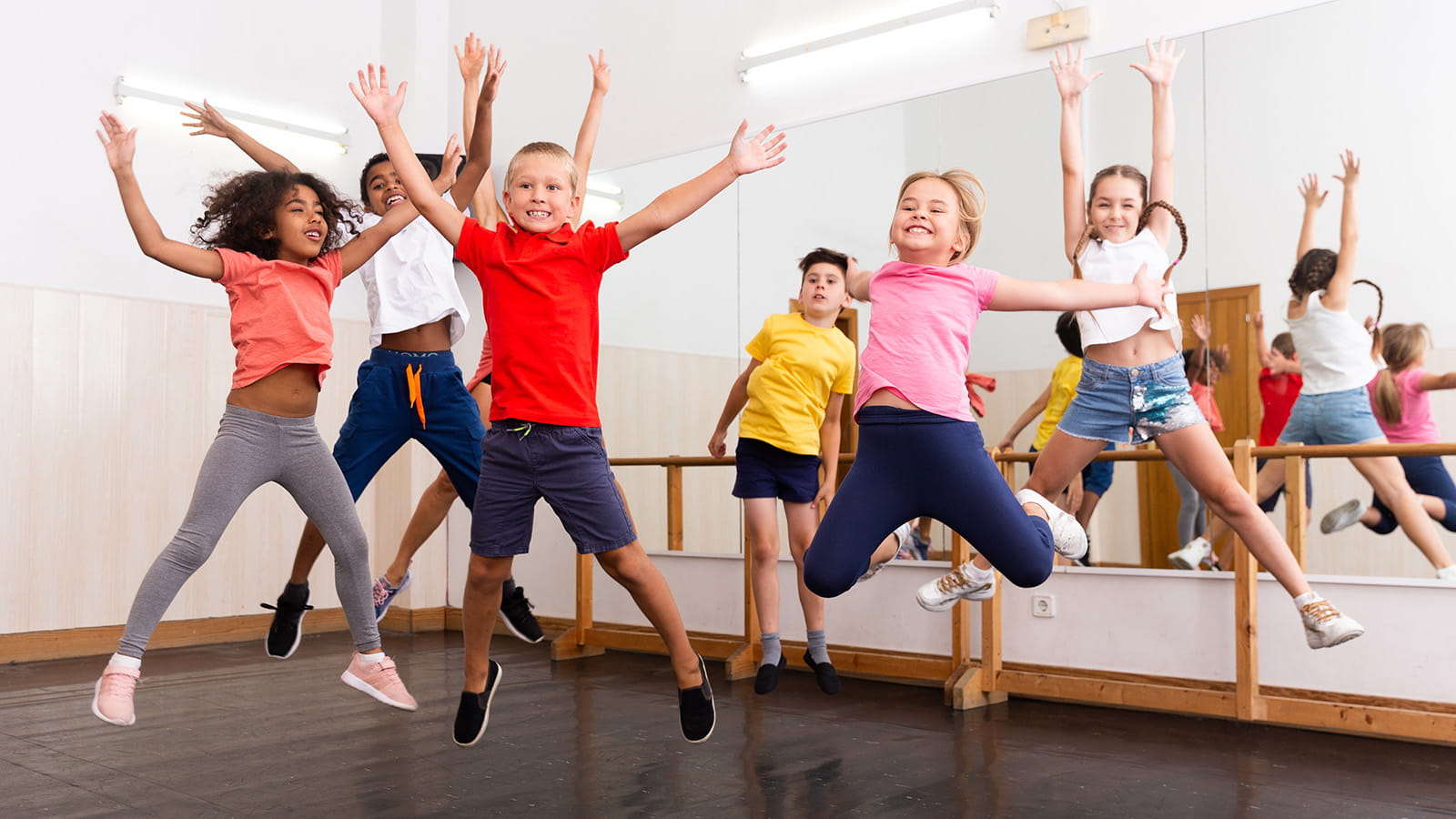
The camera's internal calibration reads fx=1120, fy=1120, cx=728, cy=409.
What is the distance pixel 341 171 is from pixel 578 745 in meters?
4.53

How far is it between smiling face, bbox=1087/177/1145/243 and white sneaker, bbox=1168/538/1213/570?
4.74 feet

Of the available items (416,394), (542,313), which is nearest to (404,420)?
(416,394)

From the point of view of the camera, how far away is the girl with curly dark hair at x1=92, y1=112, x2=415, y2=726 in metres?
2.77

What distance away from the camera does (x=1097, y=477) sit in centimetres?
435

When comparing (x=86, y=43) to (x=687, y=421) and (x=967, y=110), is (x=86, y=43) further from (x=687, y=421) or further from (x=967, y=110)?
(x=967, y=110)

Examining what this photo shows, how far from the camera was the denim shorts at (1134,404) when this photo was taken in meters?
2.98

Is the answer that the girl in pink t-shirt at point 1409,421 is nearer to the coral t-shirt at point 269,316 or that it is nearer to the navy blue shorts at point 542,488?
the navy blue shorts at point 542,488

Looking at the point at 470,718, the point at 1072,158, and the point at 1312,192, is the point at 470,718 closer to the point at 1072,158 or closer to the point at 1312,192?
the point at 1072,158

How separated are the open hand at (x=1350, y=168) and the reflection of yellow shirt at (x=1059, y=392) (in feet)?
3.64

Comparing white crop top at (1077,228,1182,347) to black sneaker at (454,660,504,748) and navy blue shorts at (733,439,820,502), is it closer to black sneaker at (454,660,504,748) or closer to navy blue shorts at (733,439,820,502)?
navy blue shorts at (733,439,820,502)

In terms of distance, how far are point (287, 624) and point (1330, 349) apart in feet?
11.8

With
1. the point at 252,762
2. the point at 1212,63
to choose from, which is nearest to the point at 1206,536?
the point at 1212,63

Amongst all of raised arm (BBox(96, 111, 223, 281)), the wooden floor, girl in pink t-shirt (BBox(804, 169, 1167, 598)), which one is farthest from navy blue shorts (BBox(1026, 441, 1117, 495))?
raised arm (BBox(96, 111, 223, 281))

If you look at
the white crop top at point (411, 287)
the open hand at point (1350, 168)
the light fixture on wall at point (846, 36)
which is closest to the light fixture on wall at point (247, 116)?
the light fixture on wall at point (846, 36)
